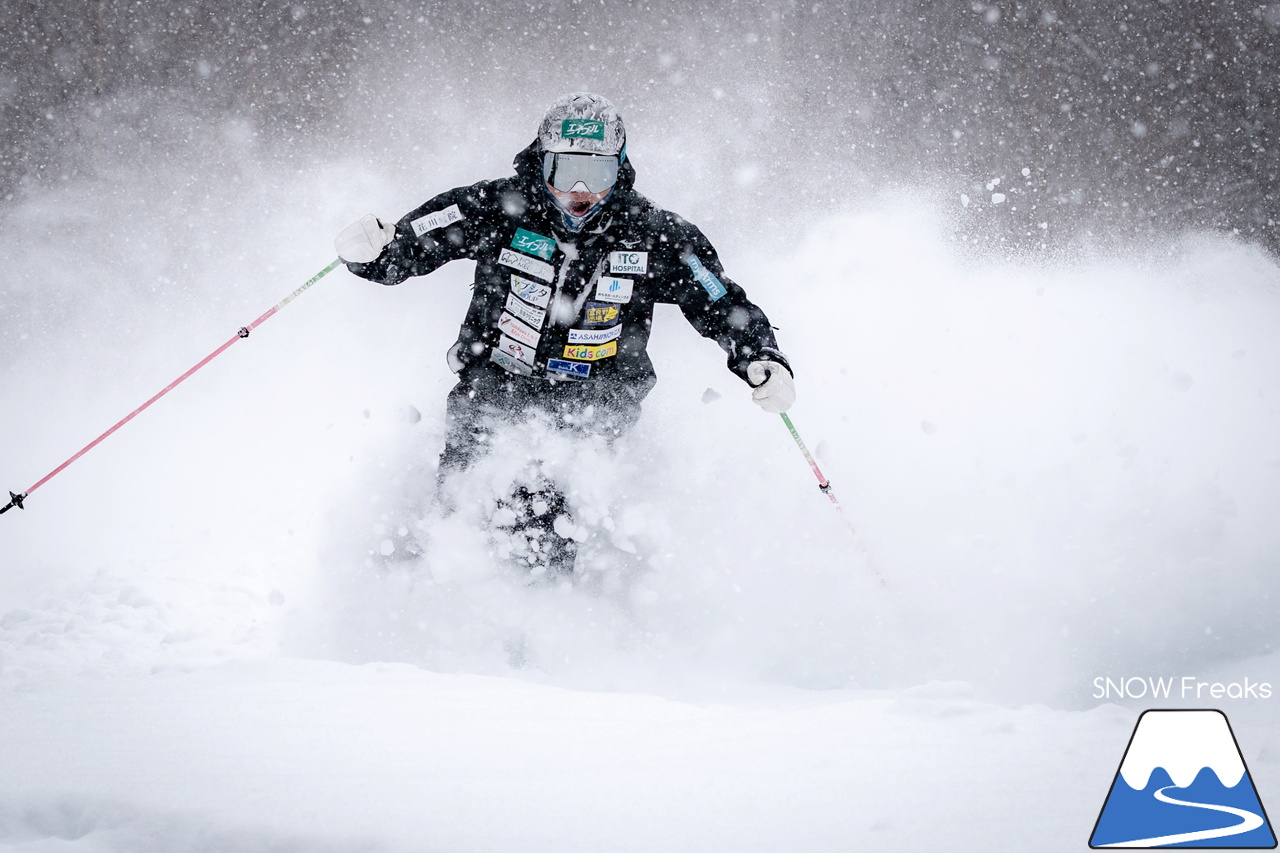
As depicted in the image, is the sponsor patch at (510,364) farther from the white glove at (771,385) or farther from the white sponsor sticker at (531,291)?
the white glove at (771,385)

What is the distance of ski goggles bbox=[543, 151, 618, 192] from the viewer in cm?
274

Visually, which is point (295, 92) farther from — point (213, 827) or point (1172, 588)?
point (1172, 588)

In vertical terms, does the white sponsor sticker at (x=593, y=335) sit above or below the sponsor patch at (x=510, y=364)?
above

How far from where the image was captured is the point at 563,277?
2.90 meters

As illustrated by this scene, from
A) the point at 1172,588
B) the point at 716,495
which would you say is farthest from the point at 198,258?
the point at 1172,588

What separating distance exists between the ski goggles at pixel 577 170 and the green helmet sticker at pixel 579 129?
2.6 inches

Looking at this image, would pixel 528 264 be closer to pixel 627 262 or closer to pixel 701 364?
pixel 627 262

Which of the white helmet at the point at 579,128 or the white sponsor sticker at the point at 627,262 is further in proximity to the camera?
the white sponsor sticker at the point at 627,262

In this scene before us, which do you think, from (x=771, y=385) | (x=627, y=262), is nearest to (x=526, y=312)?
(x=627, y=262)

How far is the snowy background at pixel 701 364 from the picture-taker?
3006 mm

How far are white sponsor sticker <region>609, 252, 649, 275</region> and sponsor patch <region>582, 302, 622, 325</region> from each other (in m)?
0.14

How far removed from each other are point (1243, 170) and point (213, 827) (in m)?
7.56

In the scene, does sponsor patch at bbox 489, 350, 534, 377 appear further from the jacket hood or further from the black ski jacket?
the jacket hood

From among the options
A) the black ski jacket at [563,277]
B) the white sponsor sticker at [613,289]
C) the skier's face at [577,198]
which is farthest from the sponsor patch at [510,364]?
the skier's face at [577,198]
